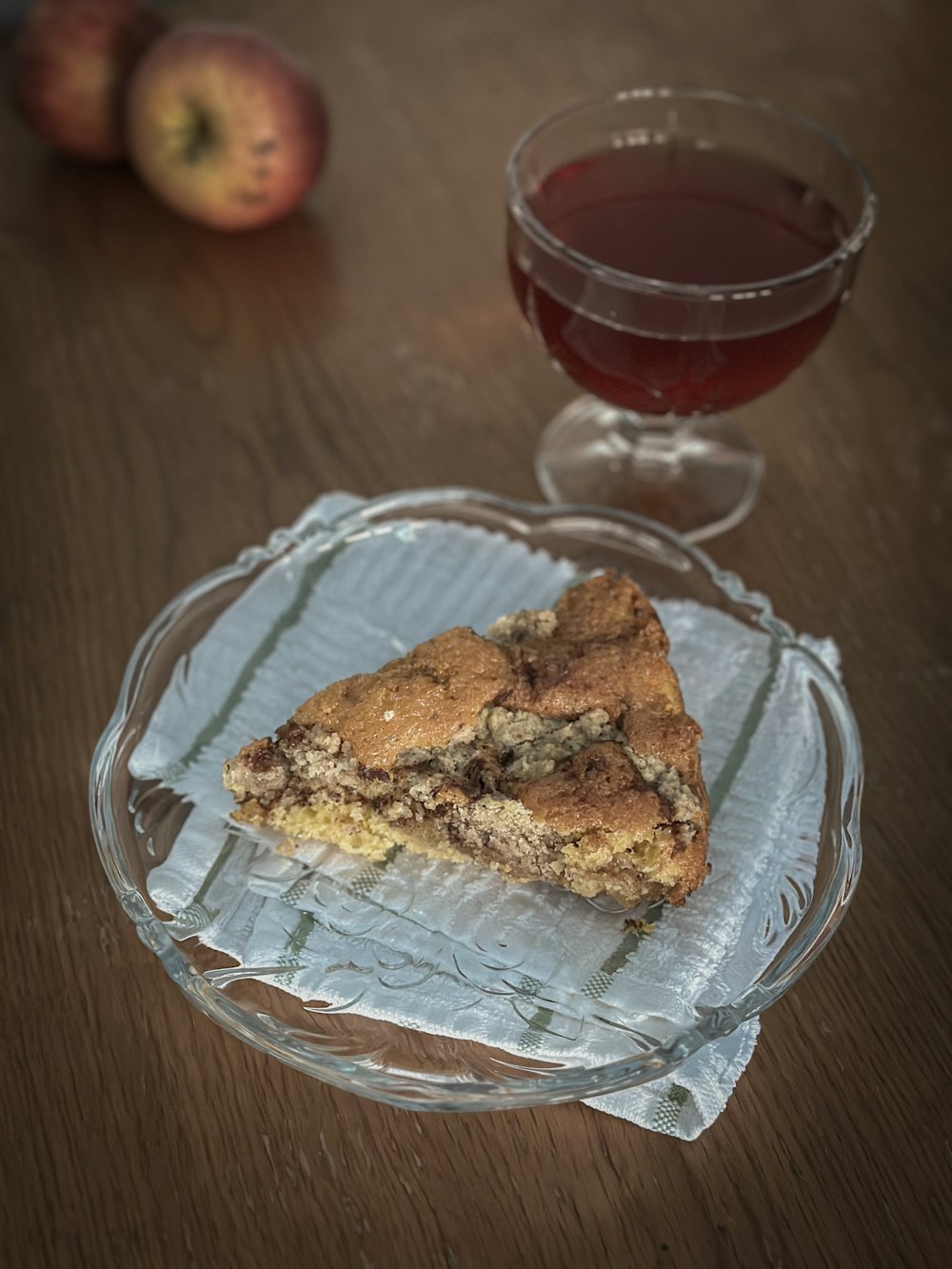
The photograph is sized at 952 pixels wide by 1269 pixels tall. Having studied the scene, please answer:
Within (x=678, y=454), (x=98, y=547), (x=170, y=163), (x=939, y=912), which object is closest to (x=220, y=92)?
(x=170, y=163)

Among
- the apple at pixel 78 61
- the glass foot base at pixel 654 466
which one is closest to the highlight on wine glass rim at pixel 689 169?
the glass foot base at pixel 654 466

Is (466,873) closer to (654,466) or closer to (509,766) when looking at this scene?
(509,766)

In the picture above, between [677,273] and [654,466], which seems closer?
[677,273]

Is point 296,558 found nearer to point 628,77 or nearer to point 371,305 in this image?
point 371,305

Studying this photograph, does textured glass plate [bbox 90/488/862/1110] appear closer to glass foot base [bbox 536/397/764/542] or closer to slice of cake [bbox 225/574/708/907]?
slice of cake [bbox 225/574/708/907]

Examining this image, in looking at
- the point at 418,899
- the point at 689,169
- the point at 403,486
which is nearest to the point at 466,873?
the point at 418,899

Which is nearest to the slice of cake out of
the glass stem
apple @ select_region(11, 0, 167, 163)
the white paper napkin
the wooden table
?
the white paper napkin
